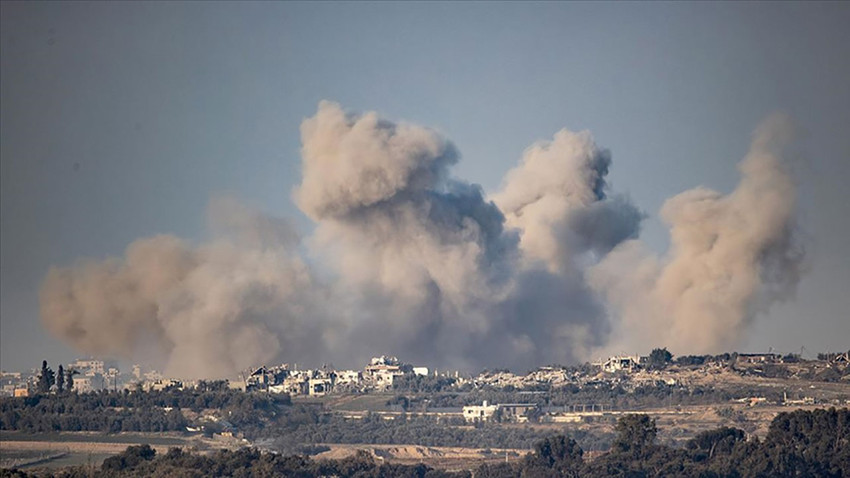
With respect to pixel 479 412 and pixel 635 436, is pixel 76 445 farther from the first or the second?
pixel 635 436

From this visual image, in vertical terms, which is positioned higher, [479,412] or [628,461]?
[479,412]

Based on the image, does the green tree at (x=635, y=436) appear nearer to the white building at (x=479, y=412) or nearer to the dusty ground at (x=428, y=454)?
the dusty ground at (x=428, y=454)

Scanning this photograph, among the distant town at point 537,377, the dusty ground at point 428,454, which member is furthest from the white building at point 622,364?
the dusty ground at point 428,454

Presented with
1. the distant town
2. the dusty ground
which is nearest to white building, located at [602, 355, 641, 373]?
the distant town

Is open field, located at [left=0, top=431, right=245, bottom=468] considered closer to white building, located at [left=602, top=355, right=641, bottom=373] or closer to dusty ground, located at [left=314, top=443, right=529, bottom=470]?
dusty ground, located at [left=314, top=443, right=529, bottom=470]

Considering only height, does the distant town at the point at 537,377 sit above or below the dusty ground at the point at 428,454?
→ above

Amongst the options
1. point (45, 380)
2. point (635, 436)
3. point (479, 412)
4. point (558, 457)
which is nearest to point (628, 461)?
point (558, 457)

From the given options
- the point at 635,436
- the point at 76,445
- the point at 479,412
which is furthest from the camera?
the point at 479,412

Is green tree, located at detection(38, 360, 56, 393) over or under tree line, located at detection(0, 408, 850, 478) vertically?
over

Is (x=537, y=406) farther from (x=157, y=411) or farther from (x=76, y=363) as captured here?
(x=76, y=363)

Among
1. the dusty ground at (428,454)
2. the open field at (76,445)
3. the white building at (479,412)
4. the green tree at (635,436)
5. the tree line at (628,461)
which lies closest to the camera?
the tree line at (628,461)

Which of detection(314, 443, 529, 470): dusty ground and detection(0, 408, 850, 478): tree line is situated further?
detection(314, 443, 529, 470): dusty ground

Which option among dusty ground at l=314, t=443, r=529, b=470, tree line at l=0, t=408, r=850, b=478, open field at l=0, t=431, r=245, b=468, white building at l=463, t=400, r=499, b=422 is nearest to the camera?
tree line at l=0, t=408, r=850, b=478

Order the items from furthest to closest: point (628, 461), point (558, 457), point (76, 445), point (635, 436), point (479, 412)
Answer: point (479, 412) → point (76, 445) → point (635, 436) → point (558, 457) → point (628, 461)
